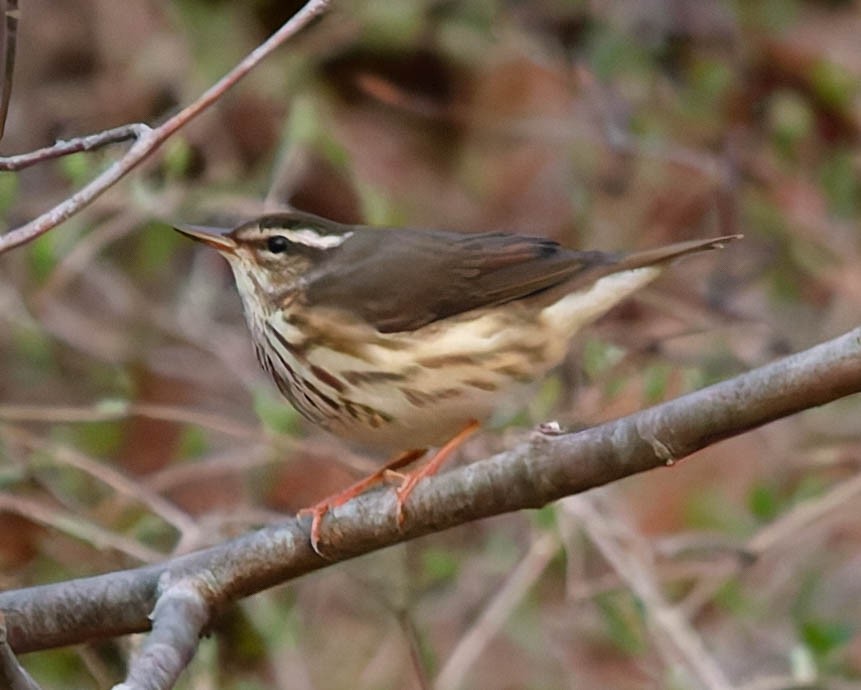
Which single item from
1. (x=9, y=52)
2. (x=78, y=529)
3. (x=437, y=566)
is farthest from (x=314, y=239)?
(x=9, y=52)

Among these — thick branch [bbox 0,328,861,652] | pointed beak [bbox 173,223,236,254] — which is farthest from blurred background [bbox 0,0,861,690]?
thick branch [bbox 0,328,861,652]

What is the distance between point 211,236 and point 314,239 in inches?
9.8

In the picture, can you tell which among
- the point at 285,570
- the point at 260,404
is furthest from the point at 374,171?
the point at 285,570

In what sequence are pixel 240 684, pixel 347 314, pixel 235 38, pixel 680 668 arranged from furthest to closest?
pixel 235 38
pixel 240 684
pixel 680 668
pixel 347 314

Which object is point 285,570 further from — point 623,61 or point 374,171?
point 374,171

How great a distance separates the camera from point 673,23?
707 centimetres

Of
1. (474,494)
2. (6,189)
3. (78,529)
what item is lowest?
(78,529)

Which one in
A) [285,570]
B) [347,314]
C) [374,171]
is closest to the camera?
[285,570]

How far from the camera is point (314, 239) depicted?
373 centimetres

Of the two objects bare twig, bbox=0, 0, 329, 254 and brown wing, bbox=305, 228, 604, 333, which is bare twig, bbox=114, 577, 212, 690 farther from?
brown wing, bbox=305, 228, 604, 333

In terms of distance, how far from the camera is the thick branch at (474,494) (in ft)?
7.56

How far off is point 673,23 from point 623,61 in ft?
2.71

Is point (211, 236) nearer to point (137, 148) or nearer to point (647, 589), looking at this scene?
point (137, 148)

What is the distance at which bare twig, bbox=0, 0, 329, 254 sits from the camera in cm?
227
